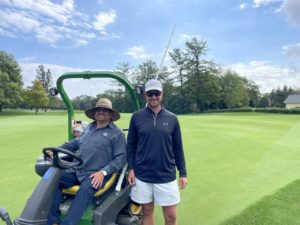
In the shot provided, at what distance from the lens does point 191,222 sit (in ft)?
12.9

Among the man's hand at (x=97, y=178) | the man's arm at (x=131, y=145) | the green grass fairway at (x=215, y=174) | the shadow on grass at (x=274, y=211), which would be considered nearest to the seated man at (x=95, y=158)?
the man's hand at (x=97, y=178)

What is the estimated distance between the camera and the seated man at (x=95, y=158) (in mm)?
2988

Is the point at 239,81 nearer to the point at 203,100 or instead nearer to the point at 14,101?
the point at 203,100

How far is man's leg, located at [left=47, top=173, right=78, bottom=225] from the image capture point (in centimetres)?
296

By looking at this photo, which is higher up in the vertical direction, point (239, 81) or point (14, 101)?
point (239, 81)

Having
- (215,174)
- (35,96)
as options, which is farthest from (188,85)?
(215,174)

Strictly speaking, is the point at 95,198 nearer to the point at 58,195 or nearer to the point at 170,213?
the point at 58,195

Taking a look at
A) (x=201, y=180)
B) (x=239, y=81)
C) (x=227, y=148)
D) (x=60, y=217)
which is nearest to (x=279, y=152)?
(x=227, y=148)

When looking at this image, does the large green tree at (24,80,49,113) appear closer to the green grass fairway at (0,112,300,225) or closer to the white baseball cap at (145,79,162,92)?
the green grass fairway at (0,112,300,225)

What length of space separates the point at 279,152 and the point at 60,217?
712 centimetres

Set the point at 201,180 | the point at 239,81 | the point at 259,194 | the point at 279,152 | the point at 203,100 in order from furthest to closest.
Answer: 1. the point at 239,81
2. the point at 203,100
3. the point at 279,152
4. the point at 201,180
5. the point at 259,194

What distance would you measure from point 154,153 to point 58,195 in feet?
3.48

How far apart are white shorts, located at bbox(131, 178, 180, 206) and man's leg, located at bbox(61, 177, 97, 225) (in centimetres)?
44

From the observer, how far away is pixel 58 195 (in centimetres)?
309
